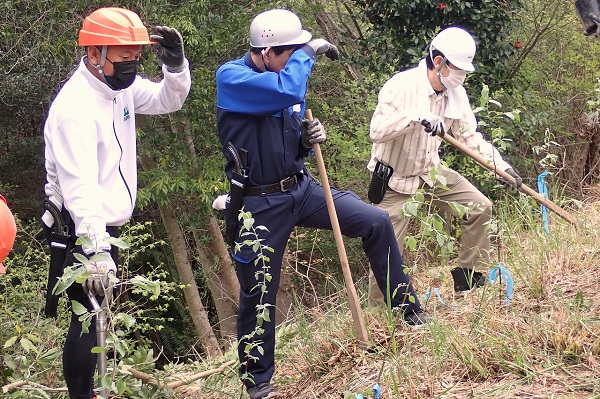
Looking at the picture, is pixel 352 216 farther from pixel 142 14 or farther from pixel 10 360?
pixel 142 14

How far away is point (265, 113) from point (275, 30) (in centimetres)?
43

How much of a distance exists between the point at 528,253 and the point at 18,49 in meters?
8.06

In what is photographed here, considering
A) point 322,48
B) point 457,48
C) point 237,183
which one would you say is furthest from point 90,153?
point 457,48

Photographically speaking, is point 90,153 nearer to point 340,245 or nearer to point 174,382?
point 340,245

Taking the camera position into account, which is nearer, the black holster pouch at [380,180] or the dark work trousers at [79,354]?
the dark work trousers at [79,354]

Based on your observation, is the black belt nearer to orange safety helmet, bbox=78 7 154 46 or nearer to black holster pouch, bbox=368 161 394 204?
orange safety helmet, bbox=78 7 154 46

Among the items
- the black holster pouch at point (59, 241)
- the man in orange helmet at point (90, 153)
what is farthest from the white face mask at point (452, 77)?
the black holster pouch at point (59, 241)

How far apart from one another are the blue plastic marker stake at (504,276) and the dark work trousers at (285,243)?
17.2 inches

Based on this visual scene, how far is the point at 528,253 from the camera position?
5.05 m

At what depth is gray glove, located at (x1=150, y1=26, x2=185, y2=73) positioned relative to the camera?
14.2ft

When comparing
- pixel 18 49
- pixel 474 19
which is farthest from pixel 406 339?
pixel 18 49

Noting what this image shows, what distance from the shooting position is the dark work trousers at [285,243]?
423 centimetres

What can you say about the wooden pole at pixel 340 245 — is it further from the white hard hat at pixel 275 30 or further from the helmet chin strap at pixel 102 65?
the helmet chin strap at pixel 102 65

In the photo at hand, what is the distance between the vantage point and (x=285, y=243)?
14.1ft
